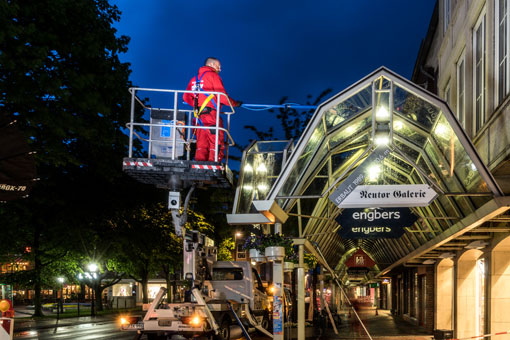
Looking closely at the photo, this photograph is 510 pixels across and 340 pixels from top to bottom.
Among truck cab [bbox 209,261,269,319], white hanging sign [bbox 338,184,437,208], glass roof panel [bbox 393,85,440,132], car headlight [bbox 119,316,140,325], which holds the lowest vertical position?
car headlight [bbox 119,316,140,325]

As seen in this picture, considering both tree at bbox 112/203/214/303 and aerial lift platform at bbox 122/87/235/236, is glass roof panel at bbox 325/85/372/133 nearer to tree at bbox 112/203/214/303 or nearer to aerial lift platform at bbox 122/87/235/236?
aerial lift platform at bbox 122/87/235/236

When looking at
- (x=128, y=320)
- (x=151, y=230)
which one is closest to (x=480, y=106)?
(x=128, y=320)

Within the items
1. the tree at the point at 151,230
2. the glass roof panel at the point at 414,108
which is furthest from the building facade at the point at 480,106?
the tree at the point at 151,230

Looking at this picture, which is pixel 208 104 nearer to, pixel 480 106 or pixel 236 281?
pixel 480 106

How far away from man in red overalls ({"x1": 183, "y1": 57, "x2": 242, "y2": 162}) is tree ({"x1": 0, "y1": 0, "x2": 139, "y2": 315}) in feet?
19.5

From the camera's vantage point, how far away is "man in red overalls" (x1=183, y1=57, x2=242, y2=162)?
12.3 metres

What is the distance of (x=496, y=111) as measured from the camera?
1041 centimetres

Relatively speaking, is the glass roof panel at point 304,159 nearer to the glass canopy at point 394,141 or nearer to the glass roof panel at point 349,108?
the glass canopy at point 394,141

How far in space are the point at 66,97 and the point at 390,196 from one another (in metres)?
10.2

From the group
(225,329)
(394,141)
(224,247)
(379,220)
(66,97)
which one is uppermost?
(66,97)

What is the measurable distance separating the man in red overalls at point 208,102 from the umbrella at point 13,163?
532 centimetres

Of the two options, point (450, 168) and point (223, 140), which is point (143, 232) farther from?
point (450, 168)

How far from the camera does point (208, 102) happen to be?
1244cm

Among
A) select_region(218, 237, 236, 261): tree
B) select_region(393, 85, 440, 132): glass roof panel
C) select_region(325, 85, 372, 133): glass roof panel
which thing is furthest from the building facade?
select_region(218, 237, 236, 261): tree
